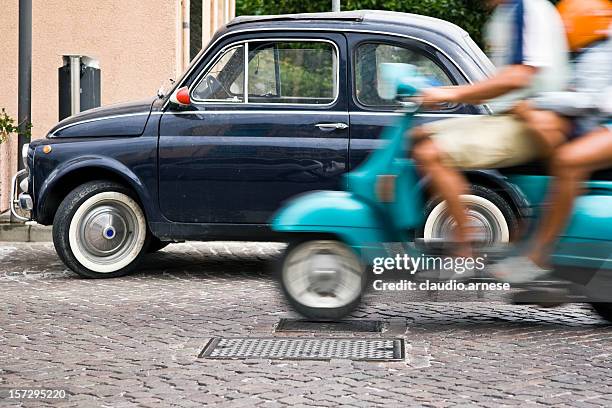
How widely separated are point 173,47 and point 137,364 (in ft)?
35.6

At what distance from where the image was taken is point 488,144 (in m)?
6.55

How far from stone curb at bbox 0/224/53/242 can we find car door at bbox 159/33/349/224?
3.05 metres

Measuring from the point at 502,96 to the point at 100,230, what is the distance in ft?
14.1

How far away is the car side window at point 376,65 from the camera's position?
31.8 feet

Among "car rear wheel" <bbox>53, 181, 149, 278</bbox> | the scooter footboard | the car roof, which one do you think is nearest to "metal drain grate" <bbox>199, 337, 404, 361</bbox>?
the scooter footboard

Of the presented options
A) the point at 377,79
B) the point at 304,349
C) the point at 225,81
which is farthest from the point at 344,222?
the point at 225,81

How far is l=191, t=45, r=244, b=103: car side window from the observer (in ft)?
32.2

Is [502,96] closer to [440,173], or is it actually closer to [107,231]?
[440,173]

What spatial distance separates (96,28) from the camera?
55.4 feet

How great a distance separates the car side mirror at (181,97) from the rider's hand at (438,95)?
3.49 m

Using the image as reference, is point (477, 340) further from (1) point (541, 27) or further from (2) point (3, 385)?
(2) point (3, 385)

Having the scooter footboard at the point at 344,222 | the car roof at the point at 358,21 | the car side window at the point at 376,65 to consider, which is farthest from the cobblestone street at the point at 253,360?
the car roof at the point at 358,21

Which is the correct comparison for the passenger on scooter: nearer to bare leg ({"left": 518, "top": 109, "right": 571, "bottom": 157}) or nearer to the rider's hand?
bare leg ({"left": 518, "top": 109, "right": 571, "bottom": 157})

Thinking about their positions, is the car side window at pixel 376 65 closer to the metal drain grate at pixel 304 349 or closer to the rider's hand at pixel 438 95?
the metal drain grate at pixel 304 349
